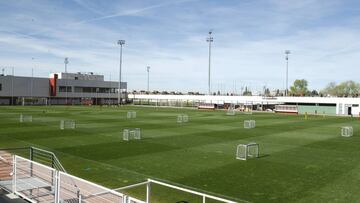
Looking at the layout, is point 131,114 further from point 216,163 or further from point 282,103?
point 282,103

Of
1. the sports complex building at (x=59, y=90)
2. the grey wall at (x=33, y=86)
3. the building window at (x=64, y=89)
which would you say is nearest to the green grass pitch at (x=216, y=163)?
the grey wall at (x=33, y=86)

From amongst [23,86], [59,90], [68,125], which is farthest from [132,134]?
[59,90]

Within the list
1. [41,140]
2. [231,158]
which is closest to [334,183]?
[231,158]

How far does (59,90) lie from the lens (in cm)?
13050

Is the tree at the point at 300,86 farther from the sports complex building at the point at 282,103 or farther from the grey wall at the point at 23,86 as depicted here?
the grey wall at the point at 23,86

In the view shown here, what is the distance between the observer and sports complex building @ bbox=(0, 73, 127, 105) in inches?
4611

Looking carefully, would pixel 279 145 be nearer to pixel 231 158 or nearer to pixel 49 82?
pixel 231 158

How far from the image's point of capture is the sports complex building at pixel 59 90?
117m

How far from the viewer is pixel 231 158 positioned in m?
25.5

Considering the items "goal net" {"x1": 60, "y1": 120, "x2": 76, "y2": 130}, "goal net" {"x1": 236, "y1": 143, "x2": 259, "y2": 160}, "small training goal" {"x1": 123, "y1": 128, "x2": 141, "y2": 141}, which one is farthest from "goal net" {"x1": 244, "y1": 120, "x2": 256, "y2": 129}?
"goal net" {"x1": 60, "y1": 120, "x2": 76, "y2": 130}

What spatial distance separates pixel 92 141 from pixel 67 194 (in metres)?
21.4

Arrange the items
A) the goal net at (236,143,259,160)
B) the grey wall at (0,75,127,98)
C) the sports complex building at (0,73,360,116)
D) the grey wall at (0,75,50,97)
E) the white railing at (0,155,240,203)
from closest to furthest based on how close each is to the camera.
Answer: the white railing at (0,155,240,203) < the goal net at (236,143,259,160) < the sports complex building at (0,73,360,116) < the grey wall at (0,75,50,97) < the grey wall at (0,75,127,98)

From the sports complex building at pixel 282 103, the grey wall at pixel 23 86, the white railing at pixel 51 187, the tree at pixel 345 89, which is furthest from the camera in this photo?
the tree at pixel 345 89

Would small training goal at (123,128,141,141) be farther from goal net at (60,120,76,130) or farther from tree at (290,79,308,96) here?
tree at (290,79,308,96)
